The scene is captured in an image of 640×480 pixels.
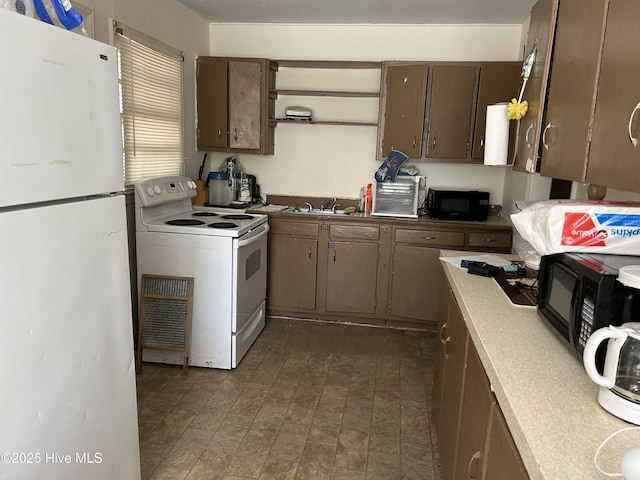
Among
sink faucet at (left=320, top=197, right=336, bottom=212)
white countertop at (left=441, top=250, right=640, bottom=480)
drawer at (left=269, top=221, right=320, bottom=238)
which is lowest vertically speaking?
drawer at (left=269, top=221, right=320, bottom=238)

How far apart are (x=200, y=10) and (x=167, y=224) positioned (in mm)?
1929

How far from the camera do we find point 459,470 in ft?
5.25

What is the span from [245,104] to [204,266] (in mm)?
1649

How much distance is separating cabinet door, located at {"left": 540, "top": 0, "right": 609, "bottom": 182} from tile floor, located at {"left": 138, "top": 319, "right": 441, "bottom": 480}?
4.90 ft

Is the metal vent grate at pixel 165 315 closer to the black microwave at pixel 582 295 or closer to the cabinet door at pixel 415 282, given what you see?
the cabinet door at pixel 415 282

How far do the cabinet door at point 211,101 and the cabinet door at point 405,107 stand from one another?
136 centimetres

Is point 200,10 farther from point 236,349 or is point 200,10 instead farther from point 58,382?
point 58,382

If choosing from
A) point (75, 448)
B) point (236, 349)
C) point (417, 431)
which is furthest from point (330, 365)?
point (75, 448)

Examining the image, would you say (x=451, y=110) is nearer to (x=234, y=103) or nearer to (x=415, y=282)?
(x=415, y=282)

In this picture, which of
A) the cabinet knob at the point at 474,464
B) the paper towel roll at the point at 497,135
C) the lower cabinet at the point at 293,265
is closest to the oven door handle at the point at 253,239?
the lower cabinet at the point at 293,265

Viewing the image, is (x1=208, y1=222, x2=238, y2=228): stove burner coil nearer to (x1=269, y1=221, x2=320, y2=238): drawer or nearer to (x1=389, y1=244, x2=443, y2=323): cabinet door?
(x1=269, y1=221, x2=320, y2=238): drawer

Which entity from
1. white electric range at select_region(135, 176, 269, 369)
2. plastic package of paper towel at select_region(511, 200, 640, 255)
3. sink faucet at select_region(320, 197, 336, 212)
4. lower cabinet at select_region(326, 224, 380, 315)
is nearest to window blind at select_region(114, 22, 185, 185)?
white electric range at select_region(135, 176, 269, 369)

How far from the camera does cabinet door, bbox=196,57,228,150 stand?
397cm

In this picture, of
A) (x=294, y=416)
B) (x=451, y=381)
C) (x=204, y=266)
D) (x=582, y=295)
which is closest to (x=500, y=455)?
(x=582, y=295)
